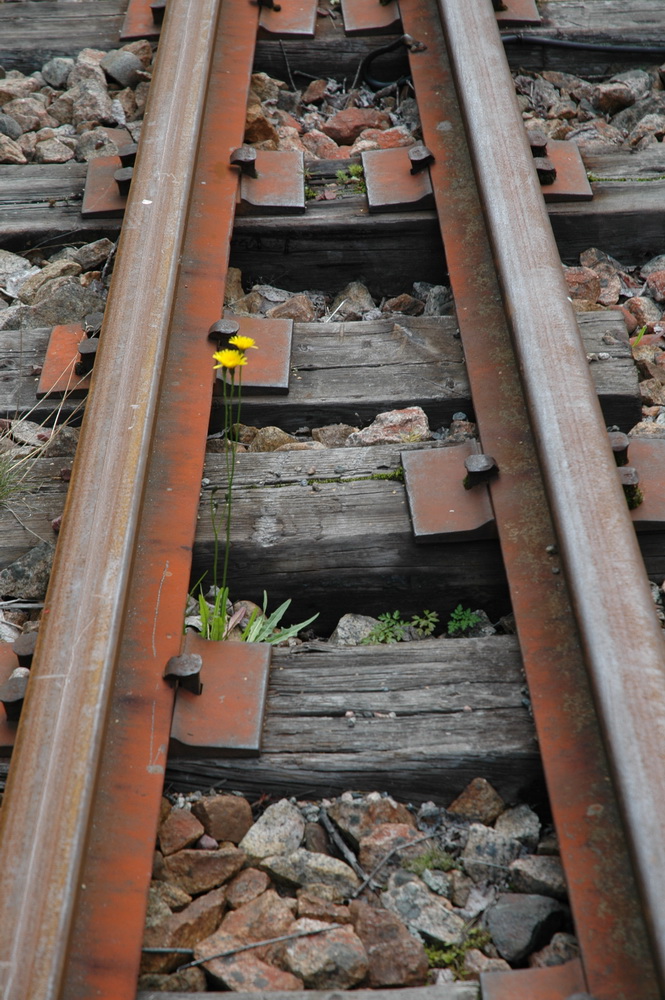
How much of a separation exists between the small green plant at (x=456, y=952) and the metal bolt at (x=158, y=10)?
11.6 ft

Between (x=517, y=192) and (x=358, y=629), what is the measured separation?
51.8 inches

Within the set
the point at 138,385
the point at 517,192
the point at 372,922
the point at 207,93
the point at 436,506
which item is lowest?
the point at 372,922

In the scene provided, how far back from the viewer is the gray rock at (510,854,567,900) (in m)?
1.68

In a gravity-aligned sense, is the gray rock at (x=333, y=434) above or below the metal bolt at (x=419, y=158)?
below

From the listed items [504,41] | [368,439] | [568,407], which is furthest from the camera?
[504,41]

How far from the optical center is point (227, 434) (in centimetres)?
249

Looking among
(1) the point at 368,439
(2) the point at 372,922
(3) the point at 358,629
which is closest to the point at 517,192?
(1) the point at 368,439

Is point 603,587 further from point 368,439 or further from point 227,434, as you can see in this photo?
point 227,434

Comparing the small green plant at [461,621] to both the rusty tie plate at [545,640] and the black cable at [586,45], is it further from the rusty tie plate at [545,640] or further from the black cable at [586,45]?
the black cable at [586,45]

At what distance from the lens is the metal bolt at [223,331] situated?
2.56 metres

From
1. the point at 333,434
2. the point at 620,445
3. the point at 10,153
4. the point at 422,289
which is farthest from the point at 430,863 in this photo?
the point at 10,153

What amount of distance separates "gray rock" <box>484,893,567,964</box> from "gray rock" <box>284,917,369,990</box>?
0.72ft

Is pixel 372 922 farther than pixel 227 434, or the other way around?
pixel 227 434

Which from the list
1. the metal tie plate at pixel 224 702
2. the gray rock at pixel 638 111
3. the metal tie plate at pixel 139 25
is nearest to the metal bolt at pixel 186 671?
the metal tie plate at pixel 224 702
